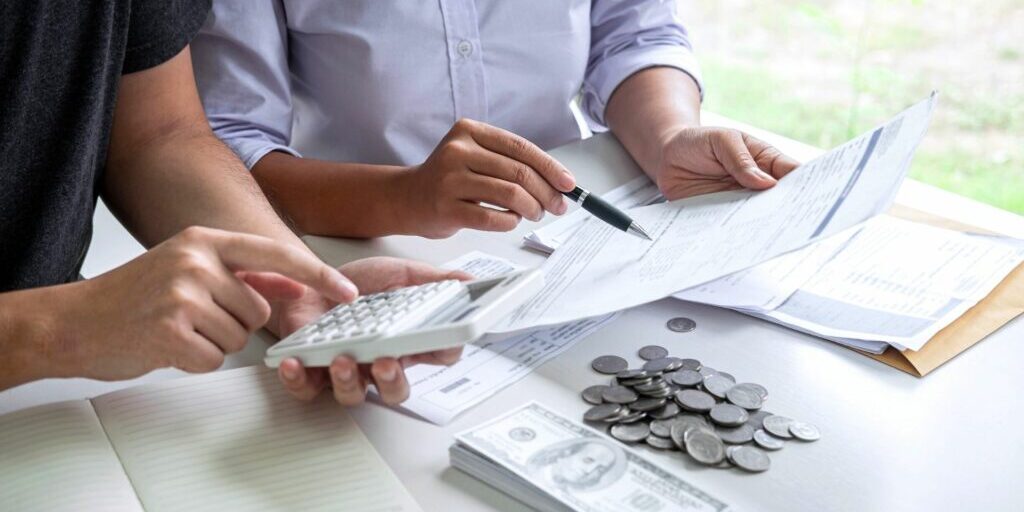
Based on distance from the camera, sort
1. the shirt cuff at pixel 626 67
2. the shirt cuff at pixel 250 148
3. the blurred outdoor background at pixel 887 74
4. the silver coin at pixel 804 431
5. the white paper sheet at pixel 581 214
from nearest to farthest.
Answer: the silver coin at pixel 804 431
the white paper sheet at pixel 581 214
the shirt cuff at pixel 250 148
the shirt cuff at pixel 626 67
the blurred outdoor background at pixel 887 74

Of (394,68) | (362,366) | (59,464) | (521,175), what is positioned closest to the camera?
(59,464)

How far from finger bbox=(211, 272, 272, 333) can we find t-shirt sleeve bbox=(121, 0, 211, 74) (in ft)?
1.22

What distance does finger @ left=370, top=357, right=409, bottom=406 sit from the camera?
→ 0.75m

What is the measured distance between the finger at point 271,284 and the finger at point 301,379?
64 mm

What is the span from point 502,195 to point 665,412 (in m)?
0.31

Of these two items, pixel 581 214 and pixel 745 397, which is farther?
pixel 581 214

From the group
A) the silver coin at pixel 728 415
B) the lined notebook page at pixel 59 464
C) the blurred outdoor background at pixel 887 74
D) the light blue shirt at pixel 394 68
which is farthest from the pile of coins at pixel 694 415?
the blurred outdoor background at pixel 887 74

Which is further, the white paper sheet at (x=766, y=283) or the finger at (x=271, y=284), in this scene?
the white paper sheet at (x=766, y=283)

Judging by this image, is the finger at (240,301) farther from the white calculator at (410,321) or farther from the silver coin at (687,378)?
the silver coin at (687,378)

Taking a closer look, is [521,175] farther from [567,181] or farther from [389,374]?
[389,374]

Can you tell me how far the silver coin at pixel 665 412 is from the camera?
31.4 inches

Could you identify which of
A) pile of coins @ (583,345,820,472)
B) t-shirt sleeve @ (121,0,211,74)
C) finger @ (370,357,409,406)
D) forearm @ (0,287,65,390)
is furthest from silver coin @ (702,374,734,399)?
t-shirt sleeve @ (121,0,211,74)

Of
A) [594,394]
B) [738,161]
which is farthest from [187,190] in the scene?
[738,161]

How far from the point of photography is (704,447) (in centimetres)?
76
